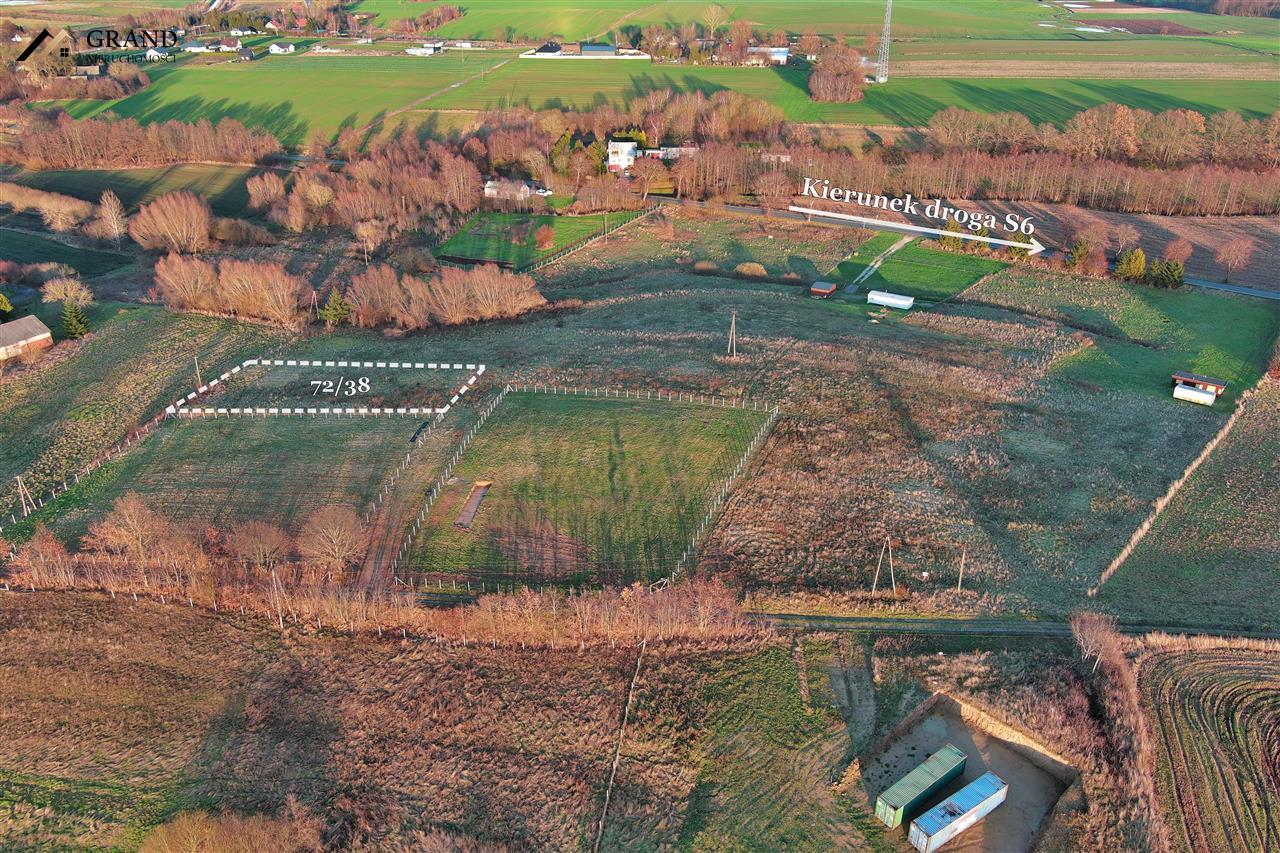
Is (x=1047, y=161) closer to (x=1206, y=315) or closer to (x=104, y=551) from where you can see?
(x=1206, y=315)

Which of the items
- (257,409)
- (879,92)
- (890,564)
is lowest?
(890,564)

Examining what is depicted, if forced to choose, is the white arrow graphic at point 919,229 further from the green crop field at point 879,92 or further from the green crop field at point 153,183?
the green crop field at point 153,183

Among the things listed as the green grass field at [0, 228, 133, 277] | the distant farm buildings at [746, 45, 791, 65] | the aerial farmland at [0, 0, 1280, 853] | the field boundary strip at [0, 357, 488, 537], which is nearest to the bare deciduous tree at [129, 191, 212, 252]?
the aerial farmland at [0, 0, 1280, 853]

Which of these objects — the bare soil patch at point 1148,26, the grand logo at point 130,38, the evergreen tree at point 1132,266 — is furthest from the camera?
the bare soil patch at point 1148,26

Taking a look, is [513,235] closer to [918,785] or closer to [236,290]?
[236,290]

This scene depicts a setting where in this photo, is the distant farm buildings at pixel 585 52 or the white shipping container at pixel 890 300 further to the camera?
the distant farm buildings at pixel 585 52

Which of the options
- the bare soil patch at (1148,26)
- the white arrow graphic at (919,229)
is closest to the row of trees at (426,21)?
the white arrow graphic at (919,229)

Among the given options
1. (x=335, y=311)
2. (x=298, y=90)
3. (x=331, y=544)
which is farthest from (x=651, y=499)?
(x=298, y=90)
